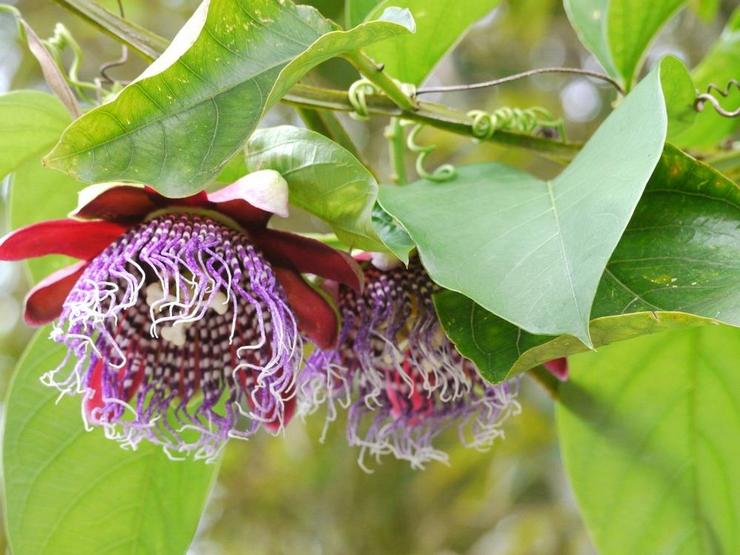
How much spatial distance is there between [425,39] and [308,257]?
0.27 metres

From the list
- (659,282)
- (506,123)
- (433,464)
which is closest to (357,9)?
(506,123)

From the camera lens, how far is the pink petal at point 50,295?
2.54ft

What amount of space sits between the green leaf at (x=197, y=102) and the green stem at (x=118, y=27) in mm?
105

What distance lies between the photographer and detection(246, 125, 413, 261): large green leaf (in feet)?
2.09

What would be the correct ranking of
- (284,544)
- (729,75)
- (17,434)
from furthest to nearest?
(284,544) < (729,75) < (17,434)

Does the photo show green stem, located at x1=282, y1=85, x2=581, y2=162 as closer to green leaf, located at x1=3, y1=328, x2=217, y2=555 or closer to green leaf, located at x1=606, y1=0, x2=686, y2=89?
green leaf, located at x1=606, y1=0, x2=686, y2=89

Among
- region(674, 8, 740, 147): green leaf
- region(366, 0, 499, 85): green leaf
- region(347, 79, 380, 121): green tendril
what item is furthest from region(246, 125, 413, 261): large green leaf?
region(674, 8, 740, 147): green leaf

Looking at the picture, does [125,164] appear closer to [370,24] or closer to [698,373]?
[370,24]

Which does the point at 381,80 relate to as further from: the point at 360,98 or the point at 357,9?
the point at 357,9

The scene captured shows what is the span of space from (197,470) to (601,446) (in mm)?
395

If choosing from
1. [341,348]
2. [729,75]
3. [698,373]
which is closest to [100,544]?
[341,348]

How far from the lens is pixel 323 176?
0.65 meters

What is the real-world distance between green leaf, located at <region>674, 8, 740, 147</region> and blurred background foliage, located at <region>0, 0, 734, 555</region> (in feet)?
2.90

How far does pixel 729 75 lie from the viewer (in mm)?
1190
